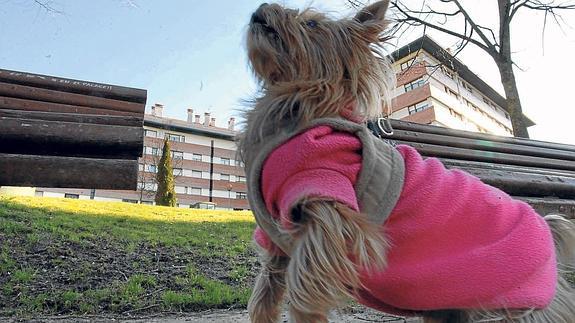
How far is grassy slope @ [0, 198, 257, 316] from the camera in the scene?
3734mm

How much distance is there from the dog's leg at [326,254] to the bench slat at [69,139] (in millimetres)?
1442

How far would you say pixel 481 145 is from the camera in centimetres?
407

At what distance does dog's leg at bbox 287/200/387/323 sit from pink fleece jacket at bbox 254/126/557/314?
64mm

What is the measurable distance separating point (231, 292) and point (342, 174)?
9.55 feet

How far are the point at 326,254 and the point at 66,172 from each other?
65.0 inches

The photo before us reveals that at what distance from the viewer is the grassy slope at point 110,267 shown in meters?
3.73

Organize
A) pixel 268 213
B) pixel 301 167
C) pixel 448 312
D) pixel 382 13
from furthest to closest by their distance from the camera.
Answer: pixel 382 13 < pixel 448 312 < pixel 268 213 < pixel 301 167

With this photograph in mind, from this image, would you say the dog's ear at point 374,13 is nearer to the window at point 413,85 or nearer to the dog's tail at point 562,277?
the dog's tail at point 562,277

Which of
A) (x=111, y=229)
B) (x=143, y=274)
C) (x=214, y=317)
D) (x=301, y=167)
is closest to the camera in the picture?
(x=301, y=167)

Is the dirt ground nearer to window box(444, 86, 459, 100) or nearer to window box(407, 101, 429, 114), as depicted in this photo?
window box(407, 101, 429, 114)

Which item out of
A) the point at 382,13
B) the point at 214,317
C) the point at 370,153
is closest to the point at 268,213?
the point at 370,153

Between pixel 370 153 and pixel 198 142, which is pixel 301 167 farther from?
pixel 198 142

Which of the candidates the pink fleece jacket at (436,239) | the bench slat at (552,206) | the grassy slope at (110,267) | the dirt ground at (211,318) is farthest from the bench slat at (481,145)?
the pink fleece jacket at (436,239)

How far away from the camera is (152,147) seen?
1998 inches
